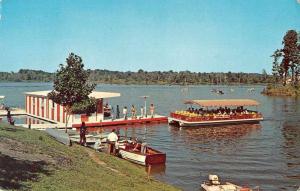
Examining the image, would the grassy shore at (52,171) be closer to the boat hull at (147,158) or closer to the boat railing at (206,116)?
the boat hull at (147,158)

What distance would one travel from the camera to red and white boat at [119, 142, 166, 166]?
26.8m

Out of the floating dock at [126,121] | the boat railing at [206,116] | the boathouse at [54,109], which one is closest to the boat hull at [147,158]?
the floating dock at [126,121]

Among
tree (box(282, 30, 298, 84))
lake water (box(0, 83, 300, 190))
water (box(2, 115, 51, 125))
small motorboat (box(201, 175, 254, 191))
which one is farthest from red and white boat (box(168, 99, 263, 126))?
tree (box(282, 30, 298, 84))

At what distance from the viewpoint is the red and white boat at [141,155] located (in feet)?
88.0

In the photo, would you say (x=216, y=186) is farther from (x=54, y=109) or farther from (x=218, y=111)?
(x=218, y=111)

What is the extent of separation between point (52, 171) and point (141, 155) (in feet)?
37.5

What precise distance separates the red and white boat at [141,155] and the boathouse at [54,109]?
1491 centimetres

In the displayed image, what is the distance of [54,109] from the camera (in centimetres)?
4512

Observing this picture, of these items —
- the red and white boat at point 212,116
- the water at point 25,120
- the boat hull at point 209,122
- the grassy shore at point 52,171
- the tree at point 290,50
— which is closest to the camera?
the grassy shore at point 52,171

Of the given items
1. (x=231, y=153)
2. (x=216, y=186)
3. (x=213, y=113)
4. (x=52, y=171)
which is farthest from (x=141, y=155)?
(x=213, y=113)

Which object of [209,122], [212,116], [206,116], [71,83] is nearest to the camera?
[71,83]

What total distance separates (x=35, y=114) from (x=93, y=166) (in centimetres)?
3139

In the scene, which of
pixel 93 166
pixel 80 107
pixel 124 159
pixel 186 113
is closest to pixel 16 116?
pixel 80 107

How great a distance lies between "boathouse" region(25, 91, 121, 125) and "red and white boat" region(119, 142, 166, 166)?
48.9ft
